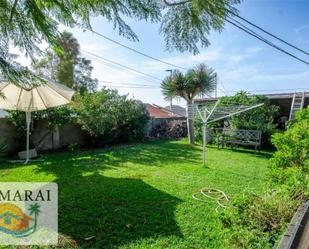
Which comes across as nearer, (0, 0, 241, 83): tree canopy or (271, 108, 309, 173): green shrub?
(0, 0, 241, 83): tree canopy

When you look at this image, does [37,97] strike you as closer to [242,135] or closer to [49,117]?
[49,117]

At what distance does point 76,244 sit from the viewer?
2.97 metres

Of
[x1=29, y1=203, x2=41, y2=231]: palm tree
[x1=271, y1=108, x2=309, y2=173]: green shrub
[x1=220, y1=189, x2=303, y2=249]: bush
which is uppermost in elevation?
Result: [x1=271, y1=108, x2=309, y2=173]: green shrub

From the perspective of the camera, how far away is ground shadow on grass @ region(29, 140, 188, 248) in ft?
10.5

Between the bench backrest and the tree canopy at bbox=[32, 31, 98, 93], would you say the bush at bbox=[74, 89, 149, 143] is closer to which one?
the bench backrest

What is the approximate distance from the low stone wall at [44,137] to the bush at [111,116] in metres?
0.57

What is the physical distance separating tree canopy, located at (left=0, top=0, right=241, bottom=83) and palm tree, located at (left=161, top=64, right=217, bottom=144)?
1143 cm

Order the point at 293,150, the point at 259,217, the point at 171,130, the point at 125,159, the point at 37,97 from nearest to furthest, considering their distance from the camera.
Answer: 1. the point at 259,217
2. the point at 293,150
3. the point at 37,97
4. the point at 125,159
5. the point at 171,130

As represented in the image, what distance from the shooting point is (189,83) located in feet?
46.6

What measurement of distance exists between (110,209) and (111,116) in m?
8.12

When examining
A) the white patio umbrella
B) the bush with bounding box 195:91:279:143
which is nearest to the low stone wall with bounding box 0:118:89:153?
the white patio umbrella

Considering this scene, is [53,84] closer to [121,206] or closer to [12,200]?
[12,200]

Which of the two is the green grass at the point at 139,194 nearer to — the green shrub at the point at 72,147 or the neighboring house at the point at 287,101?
the green shrub at the point at 72,147

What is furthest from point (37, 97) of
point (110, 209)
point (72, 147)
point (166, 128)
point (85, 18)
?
point (166, 128)
